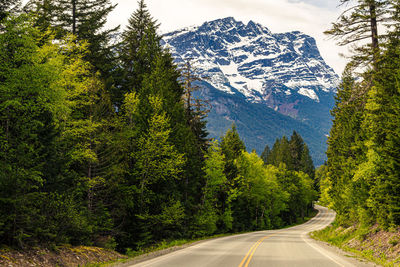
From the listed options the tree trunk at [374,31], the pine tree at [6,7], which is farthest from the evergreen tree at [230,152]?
the pine tree at [6,7]

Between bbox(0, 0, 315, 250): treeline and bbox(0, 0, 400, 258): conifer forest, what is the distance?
0.33ft

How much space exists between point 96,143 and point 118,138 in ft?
10.2

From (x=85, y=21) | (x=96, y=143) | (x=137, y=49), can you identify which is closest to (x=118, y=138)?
(x=96, y=143)

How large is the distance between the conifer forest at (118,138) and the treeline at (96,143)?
0.10m

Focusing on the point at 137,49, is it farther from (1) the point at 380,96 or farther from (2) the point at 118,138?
(1) the point at 380,96

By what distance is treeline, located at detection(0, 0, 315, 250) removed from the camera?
1447cm

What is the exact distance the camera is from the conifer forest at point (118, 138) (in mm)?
14625

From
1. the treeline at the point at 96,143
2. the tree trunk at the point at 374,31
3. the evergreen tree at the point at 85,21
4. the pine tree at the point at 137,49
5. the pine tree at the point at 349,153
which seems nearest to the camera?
the treeline at the point at 96,143

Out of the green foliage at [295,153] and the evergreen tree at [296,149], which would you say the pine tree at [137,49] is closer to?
the green foliage at [295,153]

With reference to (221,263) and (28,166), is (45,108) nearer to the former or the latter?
(28,166)

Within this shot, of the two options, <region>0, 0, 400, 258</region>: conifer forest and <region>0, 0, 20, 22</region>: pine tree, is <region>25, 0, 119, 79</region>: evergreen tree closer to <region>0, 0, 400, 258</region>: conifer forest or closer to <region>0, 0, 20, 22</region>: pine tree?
<region>0, 0, 400, 258</region>: conifer forest

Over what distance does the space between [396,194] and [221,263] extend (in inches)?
428

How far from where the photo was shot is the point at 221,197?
47.2 m

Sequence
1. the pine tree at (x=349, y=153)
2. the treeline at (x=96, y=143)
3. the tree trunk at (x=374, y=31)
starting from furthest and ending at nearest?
the pine tree at (x=349, y=153), the tree trunk at (x=374, y=31), the treeline at (x=96, y=143)
